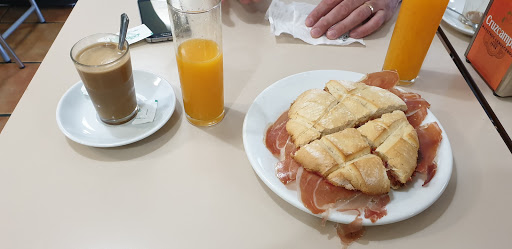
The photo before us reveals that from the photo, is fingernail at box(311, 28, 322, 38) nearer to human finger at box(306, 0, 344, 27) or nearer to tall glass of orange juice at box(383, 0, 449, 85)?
human finger at box(306, 0, 344, 27)

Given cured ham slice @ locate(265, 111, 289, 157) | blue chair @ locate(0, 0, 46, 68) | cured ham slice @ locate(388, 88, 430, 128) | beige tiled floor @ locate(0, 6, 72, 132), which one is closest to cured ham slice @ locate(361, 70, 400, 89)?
cured ham slice @ locate(388, 88, 430, 128)

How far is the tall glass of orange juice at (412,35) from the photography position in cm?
99

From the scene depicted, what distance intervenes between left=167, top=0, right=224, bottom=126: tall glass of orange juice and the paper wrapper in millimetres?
431

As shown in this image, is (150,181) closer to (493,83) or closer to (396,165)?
(396,165)

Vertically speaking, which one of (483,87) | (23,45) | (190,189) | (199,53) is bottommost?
(23,45)

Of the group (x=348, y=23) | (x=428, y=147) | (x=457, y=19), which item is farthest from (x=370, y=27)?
(x=428, y=147)

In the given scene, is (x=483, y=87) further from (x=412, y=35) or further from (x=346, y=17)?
(x=346, y=17)

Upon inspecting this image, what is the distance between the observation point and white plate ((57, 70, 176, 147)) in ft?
3.03

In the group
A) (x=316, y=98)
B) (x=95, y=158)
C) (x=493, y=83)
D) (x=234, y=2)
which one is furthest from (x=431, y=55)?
(x=95, y=158)

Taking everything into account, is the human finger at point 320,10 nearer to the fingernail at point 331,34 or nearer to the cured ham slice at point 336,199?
the fingernail at point 331,34

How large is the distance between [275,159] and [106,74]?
1.47ft

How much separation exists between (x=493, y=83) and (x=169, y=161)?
975mm

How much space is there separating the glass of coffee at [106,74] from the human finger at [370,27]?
2.59ft

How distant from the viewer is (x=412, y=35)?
3.44 feet
